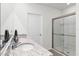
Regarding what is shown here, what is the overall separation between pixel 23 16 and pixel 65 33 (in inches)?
19.2

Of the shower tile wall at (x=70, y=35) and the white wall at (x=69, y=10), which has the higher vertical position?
the white wall at (x=69, y=10)

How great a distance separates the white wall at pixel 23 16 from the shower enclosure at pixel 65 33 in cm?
6

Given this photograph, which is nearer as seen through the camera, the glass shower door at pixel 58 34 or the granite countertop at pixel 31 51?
the granite countertop at pixel 31 51

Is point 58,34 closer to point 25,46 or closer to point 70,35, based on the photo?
point 70,35

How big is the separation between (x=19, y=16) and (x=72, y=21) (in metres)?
0.57

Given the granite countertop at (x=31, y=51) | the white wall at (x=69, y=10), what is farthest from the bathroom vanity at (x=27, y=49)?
the white wall at (x=69, y=10)

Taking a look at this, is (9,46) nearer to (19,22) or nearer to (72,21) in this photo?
(19,22)

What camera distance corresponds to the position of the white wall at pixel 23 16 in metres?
0.85

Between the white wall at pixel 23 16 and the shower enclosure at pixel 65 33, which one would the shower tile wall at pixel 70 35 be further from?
the white wall at pixel 23 16

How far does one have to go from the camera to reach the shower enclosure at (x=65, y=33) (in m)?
0.88

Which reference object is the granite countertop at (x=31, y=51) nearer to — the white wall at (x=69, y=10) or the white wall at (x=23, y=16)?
the white wall at (x=23, y=16)

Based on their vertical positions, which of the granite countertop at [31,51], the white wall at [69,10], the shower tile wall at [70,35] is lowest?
the granite countertop at [31,51]

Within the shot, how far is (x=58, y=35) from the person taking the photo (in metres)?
0.95

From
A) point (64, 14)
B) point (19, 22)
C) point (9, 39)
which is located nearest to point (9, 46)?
point (9, 39)
